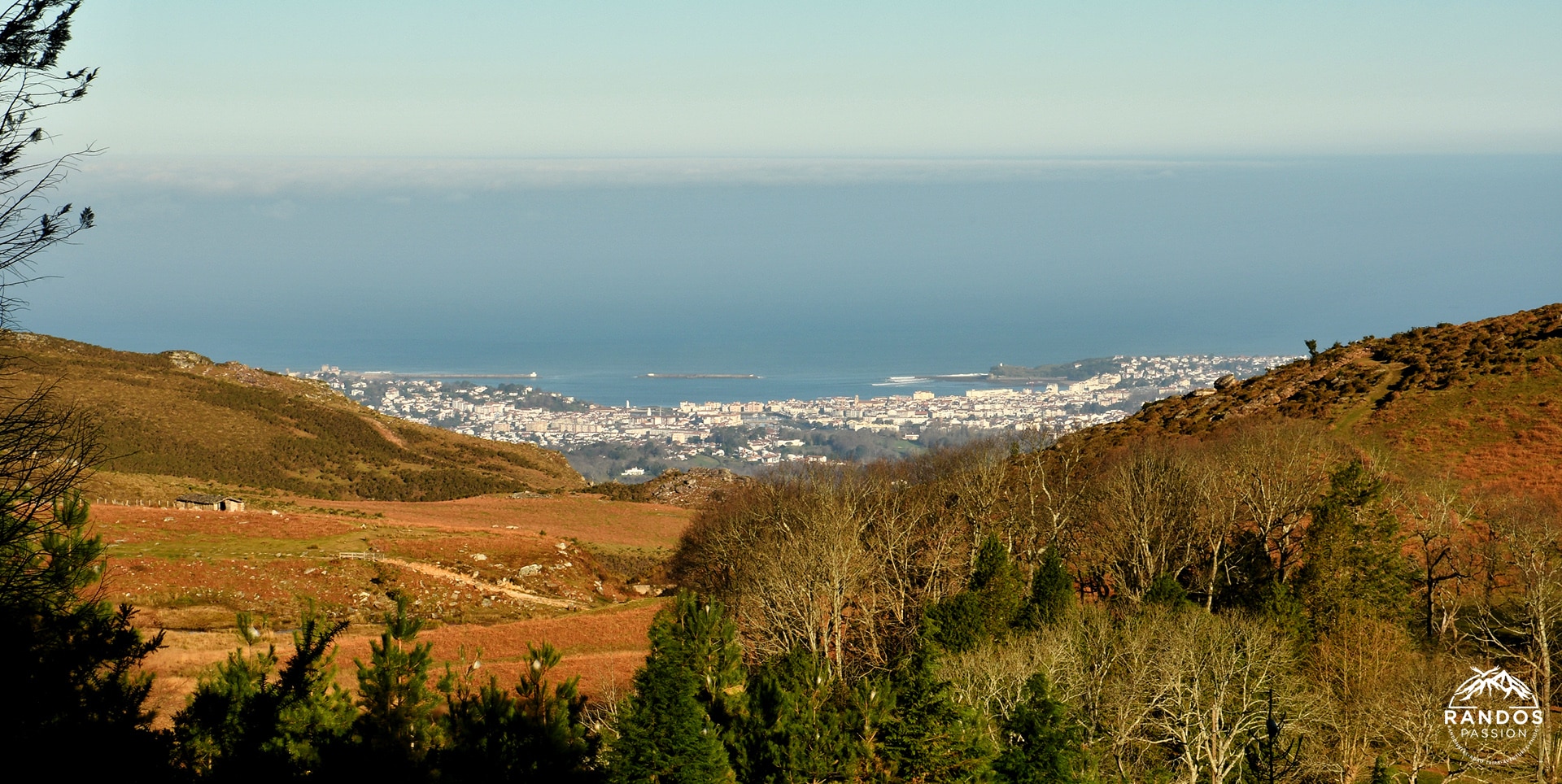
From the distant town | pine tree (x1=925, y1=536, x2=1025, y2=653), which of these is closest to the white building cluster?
the distant town

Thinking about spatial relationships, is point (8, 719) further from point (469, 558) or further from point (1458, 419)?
point (1458, 419)

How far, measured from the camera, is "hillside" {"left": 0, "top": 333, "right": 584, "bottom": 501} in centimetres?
6594

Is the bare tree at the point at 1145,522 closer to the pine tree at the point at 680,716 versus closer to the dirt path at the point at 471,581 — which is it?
the pine tree at the point at 680,716

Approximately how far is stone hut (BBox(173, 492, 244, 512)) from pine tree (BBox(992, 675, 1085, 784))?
3918cm

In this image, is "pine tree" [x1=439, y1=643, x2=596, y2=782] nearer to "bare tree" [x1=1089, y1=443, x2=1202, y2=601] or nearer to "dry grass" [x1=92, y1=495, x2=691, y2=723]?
"dry grass" [x1=92, y1=495, x2=691, y2=723]

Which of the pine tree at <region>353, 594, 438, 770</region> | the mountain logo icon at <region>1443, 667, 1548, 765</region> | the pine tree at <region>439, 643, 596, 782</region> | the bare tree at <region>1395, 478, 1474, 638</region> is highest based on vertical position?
the pine tree at <region>353, 594, 438, 770</region>

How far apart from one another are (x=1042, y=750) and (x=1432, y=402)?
145 ft

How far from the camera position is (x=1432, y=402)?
53.7 meters

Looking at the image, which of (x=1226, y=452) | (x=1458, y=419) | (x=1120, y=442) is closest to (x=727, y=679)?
(x=1226, y=452)

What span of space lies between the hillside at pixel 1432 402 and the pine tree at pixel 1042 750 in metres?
31.6

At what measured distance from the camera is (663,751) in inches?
792

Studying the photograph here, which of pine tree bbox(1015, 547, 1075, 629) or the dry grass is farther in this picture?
the dry grass

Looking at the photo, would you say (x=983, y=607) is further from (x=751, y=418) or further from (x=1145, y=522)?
(x=751, y=418)

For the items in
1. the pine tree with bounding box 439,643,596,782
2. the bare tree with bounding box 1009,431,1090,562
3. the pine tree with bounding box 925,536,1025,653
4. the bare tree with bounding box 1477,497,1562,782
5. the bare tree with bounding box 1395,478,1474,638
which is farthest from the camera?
the bare tree with bounding box 1009,431,1090,562
